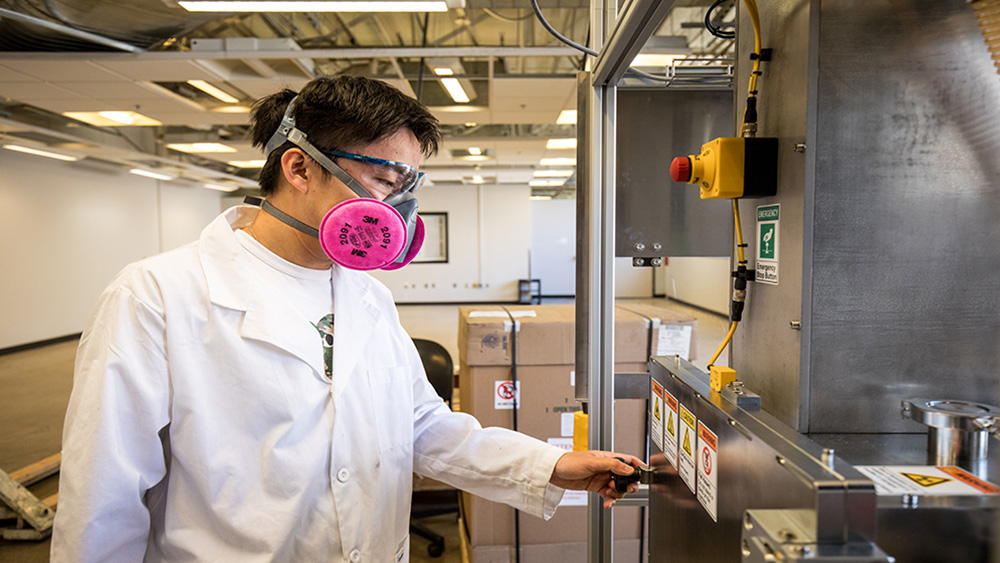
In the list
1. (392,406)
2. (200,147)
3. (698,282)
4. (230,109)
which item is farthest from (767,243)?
(698,282)

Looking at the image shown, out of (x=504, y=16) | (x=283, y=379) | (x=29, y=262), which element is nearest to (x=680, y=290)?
(x=504, y=16)

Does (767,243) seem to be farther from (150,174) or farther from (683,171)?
(150,174)

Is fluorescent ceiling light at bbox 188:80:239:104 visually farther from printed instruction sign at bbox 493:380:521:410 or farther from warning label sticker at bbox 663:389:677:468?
warning label sticker at bbox 663:389:677:468

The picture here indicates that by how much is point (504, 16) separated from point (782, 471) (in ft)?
12.2

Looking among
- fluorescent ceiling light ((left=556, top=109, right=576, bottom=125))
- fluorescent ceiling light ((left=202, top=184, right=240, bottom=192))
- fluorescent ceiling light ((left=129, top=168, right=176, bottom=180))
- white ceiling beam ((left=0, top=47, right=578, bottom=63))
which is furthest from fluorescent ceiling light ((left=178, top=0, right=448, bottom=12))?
fluorescent ceiling light ((left=202, top=184, right=240, bottom=192))

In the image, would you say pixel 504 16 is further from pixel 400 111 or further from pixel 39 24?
pixel 400 111

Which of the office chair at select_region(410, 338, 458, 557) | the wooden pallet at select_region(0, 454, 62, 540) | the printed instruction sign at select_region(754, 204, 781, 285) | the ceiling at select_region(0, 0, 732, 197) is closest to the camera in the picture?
the printed instruction sign at select_region(754, 204, 781, 285)

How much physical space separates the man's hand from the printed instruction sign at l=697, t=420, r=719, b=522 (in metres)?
0.26

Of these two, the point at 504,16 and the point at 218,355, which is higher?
the point at 504,16

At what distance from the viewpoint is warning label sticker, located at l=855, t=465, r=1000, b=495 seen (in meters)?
0.50

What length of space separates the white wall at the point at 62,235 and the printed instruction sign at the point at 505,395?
734 cm

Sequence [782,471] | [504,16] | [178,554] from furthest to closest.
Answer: [504,16]
[178,554]
[782,471]

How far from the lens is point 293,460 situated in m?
0.95

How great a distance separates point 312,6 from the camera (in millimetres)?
2795
